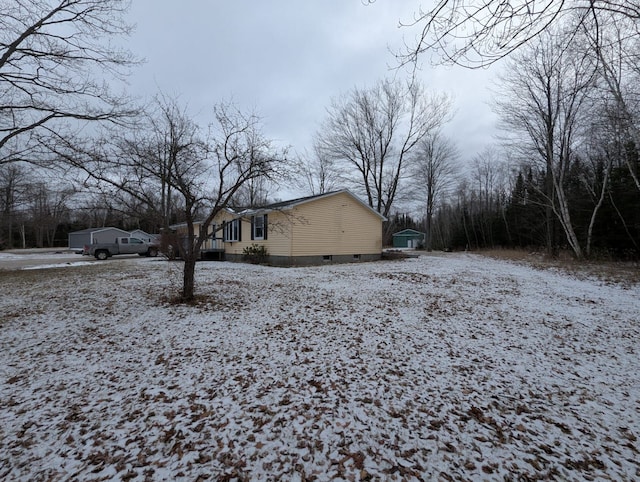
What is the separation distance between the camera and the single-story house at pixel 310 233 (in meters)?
14.0

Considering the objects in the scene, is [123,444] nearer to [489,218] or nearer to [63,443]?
[63,443]

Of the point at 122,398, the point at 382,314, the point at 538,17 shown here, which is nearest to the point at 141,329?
the point at 122,398

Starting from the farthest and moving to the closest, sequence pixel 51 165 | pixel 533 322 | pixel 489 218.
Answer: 1. pixel 489 218
2. pixel 51 165
3. pixel 533 322

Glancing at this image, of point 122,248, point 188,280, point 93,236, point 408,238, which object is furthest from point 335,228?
point 408,238

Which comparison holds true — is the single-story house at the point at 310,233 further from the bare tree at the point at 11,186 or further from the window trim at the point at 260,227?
the bare tree at the point at 11,186

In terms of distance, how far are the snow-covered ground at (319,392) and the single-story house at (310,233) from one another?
318 inches

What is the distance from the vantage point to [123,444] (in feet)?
7.33

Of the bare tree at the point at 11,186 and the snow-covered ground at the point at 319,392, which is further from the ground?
the bare tree at the point at 11,186

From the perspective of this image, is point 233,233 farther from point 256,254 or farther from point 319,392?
point 319,392

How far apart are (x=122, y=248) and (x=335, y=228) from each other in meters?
17.8

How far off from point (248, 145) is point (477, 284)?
7949 millimetres

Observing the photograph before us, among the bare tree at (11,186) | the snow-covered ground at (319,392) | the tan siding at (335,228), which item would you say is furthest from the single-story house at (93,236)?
the snow-covered ground at (319,392)

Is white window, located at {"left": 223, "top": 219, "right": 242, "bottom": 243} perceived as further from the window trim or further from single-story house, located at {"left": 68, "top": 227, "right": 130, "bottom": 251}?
single-story house, located at {"left": 68, "top": 227, "right": 130, "bottom": 251}

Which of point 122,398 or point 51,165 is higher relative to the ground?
point 51,165
